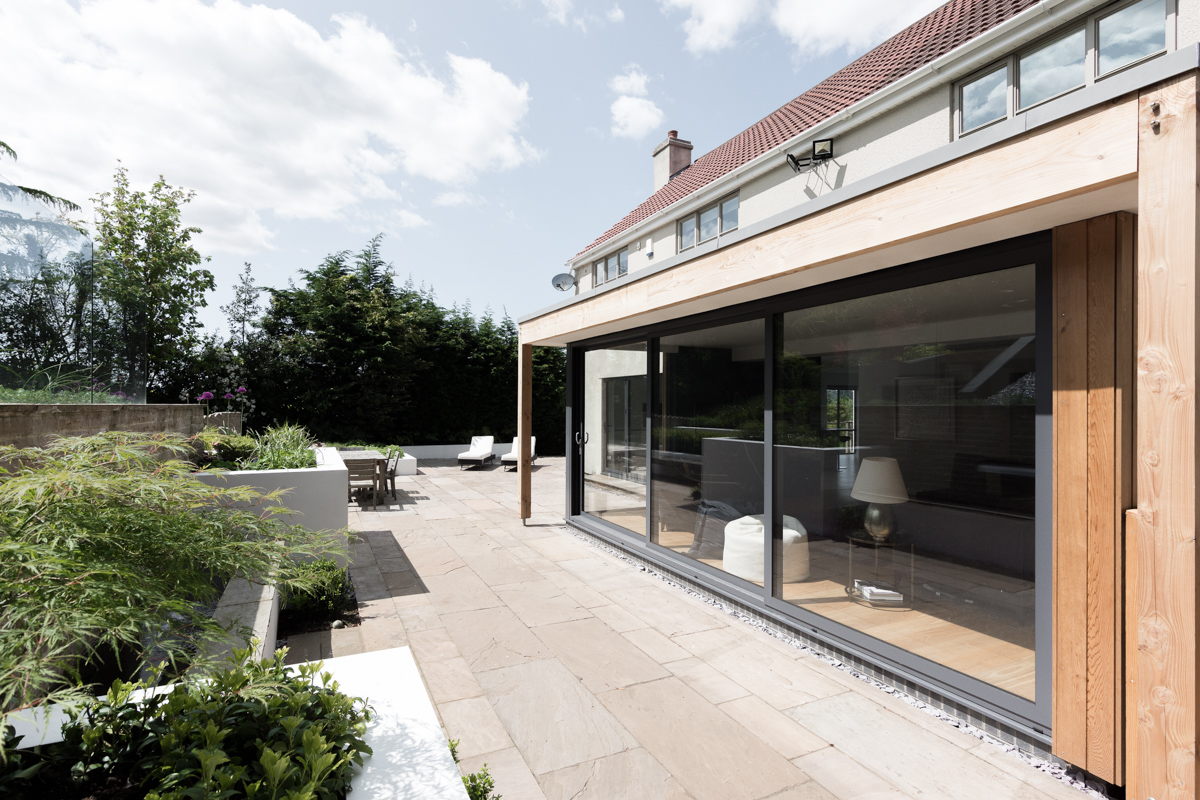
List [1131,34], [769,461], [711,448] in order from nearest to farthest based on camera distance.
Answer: [769,461] → [711,448] → [1131,34]

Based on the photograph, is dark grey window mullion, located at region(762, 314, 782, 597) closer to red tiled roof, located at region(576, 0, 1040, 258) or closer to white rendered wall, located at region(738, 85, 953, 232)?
white rendered wall, located at region(738, 85, 953, 232)

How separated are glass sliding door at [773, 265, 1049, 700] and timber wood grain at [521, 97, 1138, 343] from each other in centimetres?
59

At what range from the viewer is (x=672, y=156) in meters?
15.4

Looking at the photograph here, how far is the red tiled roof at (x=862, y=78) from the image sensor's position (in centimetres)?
769

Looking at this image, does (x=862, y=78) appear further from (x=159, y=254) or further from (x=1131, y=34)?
(x=159, y=254)

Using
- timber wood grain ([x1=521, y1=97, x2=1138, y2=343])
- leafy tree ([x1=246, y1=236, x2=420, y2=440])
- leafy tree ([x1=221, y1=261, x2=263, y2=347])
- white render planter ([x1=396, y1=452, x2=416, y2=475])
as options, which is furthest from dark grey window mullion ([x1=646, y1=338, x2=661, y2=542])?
leafy tree ([x1=221, y1=261, x2=263, y2=347])

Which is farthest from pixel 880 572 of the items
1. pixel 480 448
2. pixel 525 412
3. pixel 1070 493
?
pixel 480 448

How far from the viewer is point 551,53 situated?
8.13 m

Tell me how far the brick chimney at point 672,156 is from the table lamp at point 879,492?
13.2 m

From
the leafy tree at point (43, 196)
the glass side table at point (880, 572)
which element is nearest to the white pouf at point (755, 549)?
the glass side table at point (880, 572)

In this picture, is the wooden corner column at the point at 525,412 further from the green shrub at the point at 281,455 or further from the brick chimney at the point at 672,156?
the brick chimney at the point at 672,156

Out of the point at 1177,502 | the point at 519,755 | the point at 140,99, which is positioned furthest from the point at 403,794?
the point at 140,99

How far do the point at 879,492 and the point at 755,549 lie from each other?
4.21 ft

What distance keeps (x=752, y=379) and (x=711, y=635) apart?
1929 millimetres
